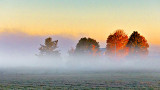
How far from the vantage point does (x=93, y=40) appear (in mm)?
80562

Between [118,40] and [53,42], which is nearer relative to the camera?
[118,40]

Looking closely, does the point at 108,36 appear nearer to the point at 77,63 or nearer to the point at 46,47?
the point at 77,63

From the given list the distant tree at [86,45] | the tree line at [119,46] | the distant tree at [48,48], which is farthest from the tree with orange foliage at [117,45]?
the distant tree at [48,48]

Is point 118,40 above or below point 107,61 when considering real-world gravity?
above

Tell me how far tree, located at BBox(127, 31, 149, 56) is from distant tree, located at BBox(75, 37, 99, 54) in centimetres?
1028

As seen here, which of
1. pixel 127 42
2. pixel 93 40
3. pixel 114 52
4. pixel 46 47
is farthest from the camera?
pixel 46 47

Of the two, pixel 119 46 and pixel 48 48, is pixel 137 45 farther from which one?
pixel 48 48

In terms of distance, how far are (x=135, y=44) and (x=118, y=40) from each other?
5587 millimetres

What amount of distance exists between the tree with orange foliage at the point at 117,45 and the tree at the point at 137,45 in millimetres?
2403

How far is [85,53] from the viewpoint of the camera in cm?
7762

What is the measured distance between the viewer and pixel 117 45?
7144cm

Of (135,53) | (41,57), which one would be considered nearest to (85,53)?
(135,53)

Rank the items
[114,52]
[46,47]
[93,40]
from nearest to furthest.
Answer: [114,52]
[93,40]
[46,47]

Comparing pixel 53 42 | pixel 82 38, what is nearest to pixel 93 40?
pixel 82 38
